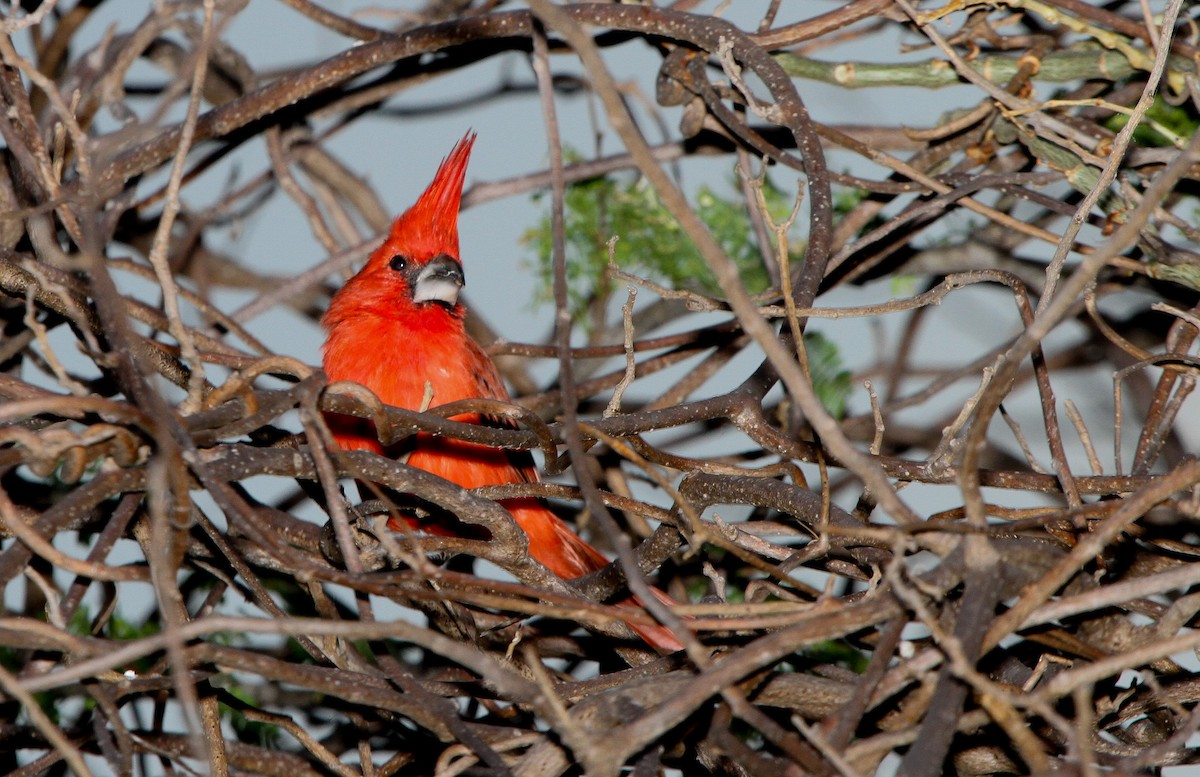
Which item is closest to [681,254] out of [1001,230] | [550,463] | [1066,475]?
[1001,230]

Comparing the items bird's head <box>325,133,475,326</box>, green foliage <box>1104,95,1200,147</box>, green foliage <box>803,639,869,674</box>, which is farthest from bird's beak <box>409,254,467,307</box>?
green foliage <box>1104,95,1200,147</box>

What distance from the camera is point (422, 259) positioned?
11.6 feet

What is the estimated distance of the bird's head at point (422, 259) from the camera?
3.51 metres

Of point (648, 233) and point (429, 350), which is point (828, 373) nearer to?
point (648, 233)

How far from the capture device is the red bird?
3.28 metres

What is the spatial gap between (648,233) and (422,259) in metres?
0.64

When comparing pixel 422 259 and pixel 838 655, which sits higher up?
pixel 422 259

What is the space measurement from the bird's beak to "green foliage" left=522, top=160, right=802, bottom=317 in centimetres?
26

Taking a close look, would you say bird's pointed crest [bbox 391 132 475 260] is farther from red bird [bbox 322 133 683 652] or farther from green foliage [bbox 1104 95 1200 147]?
green foliage [bbox 1104 95 1200 147]

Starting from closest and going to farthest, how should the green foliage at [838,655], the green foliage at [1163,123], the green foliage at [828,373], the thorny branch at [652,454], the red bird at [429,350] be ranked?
the thorny branch at [652,454], the green foliage at [838,655], the green foliage at [1163,123], the red bird at [429,350], the green foliage at [828,373]

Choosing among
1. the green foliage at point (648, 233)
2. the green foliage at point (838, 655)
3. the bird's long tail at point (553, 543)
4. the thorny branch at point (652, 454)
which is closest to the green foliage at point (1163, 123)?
the thorny branch at point (652, 454)

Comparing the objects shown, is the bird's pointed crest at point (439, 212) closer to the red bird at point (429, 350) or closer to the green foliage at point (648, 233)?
the red bird at point (429, 350)

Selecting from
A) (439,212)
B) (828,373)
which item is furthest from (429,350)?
(828,373)

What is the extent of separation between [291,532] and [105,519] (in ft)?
1.18
